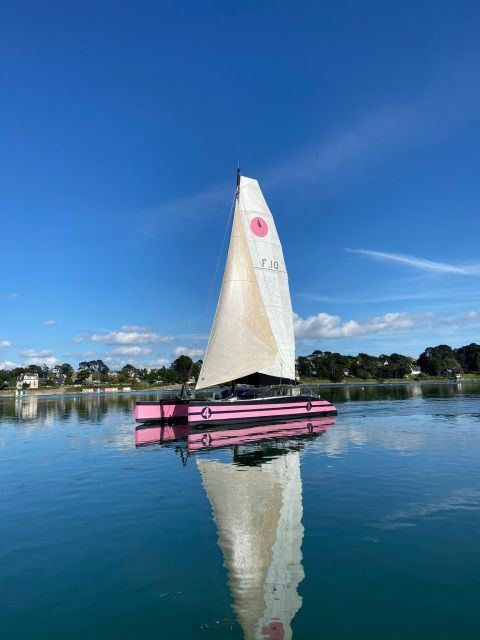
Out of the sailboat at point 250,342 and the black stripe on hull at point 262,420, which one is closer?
the black stripe on hull at point 262,420

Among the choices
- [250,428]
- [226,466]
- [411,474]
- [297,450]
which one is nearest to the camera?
[411,474]

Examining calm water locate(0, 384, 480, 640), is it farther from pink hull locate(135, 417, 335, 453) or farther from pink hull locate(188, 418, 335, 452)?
pink hull locate(135, 417, 335, 453)

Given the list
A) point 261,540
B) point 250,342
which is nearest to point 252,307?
point 250,342

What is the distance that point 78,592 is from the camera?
941 centimetres

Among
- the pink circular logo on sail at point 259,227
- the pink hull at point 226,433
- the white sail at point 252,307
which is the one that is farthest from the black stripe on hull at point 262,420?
the pink circular logo on sail at point 259,227

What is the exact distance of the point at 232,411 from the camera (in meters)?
38.2

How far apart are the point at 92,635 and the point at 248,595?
9.69 feet

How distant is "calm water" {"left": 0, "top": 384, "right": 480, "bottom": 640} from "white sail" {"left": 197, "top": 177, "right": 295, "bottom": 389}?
1657cm

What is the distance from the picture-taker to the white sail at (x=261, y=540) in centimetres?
826

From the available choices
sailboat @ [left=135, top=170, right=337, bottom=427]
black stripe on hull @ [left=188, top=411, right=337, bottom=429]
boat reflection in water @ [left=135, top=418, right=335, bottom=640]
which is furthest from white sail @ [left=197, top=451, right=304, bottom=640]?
sailboat @ [left=135, top=170, right=337, bottom=427]

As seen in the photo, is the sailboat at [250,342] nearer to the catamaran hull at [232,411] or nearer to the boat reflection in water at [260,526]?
the catamaran hull at [232,411]

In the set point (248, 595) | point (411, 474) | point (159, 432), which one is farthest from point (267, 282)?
point (248, 595)

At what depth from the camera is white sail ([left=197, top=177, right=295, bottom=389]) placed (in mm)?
40812

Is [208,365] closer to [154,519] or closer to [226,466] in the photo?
[226,466]
